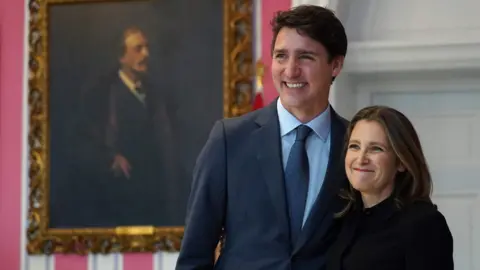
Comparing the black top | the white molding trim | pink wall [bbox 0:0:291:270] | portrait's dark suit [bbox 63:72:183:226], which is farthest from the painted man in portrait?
the black top

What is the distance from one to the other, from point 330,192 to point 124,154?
1.56 metres

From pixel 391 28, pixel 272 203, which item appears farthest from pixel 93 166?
pixel 272 203

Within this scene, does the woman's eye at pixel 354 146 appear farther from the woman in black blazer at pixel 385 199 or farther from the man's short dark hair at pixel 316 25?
the man's short dark hair at pixel 316 25

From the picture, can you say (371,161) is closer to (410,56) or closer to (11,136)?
(410,56)

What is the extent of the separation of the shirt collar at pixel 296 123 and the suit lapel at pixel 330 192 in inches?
1.0

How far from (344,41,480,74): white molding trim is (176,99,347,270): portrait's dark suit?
4.19ft

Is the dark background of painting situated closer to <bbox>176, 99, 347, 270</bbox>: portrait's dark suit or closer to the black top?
<bbox>176, 99, 347, 270</bbox>: portrait's dark suit

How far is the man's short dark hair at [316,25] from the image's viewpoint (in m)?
1.77

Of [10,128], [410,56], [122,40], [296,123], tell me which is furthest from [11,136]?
[296,123]

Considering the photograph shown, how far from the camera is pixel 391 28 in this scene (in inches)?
122

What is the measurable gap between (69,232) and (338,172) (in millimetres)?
1697

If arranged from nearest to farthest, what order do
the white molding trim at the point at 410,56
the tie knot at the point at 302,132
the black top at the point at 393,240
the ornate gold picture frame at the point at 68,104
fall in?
1. the black top at the point at 393,240
2. the tie knot at the point at 302,132
3. the white molding trim at the point at 410,56
4. the ornate gold picture frame at the point at 68,104

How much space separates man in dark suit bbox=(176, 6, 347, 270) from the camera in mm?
1747

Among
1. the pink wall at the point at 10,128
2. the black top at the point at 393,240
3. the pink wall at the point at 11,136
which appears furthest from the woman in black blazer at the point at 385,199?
the pink wall at the point at 10,128
